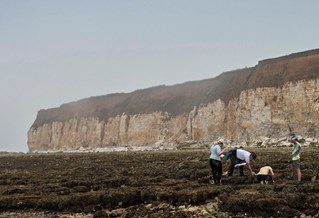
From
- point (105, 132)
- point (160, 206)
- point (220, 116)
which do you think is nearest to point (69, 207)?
point (160, 206)

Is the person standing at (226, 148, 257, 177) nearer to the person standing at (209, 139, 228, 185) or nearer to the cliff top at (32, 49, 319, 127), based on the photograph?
Answer: the person standing at (209, 139, 228, 185)

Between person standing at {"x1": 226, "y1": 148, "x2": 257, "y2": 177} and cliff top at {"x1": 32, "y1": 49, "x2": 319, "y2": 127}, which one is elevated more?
cliff top at {"x1": 32, "y1": 49, "x2": 319, "y2": 127}

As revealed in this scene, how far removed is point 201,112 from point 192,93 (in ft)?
33.3

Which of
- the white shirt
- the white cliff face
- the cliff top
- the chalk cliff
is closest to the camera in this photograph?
the white shirt

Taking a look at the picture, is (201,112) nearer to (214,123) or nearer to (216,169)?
(214,123)

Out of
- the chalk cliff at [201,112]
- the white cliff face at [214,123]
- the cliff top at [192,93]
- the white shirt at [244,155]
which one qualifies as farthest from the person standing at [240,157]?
the cliff top at [192,93]

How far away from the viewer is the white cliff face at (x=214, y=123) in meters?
Result: 50.9

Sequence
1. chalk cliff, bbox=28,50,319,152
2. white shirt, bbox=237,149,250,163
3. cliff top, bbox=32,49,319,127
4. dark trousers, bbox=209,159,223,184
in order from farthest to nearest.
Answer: cliff top, bbox=32,49,319,127, chalk cliff, bbox=28,50,319,152, white shirt, bbox=237,149,250,163, dark trousers, bbox=209,159,223,184

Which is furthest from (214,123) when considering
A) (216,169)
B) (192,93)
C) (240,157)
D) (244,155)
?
(216,169)

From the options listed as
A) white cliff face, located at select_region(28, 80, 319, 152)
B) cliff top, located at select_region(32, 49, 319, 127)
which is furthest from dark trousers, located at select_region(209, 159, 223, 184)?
cliff top, located at select_region(32, 49, 319, 127)

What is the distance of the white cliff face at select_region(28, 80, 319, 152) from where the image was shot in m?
50.9

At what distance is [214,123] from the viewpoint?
210 feet

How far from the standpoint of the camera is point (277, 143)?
44875mm

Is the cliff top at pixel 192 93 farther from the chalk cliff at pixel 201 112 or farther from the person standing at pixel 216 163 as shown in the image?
the person standing at pixel 216 163
